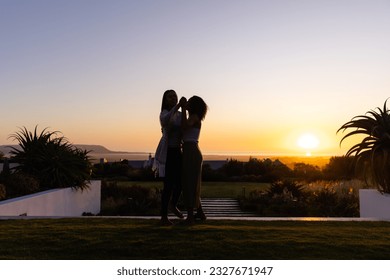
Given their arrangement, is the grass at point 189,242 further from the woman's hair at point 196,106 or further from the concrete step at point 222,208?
the concrete step at point 222,208

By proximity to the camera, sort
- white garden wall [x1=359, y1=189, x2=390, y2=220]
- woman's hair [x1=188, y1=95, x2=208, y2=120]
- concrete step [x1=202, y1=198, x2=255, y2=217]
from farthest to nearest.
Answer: concrete step [x1=202, y1=198, x2=255, y2=217] < white garden wall [x1=359, y1=189, x2=390, y2=220] < woman's hair [x1=188, y1=95, x2=208, y2=120]

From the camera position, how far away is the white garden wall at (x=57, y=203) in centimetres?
980

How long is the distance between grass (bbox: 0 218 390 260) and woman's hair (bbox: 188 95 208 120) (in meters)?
1.67

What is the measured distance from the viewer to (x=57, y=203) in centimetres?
1207

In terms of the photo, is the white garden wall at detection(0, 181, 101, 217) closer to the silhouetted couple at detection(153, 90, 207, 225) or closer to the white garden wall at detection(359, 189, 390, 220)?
the silhouetted couple at detection(153, 90, 207, 225)

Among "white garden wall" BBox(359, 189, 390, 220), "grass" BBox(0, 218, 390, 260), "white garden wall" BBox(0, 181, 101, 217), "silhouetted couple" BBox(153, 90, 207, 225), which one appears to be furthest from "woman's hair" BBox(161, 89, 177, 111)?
"white garden wall" BBox(359, 189, 390, 220)

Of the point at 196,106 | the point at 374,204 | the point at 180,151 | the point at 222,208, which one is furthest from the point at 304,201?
the point at 196,106

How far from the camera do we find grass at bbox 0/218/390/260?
201 inches

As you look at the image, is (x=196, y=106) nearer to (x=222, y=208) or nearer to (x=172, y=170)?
(x=172, y=170)

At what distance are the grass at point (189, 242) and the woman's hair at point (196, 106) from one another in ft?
5.49

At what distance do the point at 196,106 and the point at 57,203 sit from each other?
6998 millimetres

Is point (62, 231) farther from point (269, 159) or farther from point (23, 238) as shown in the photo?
point (269, 159)
